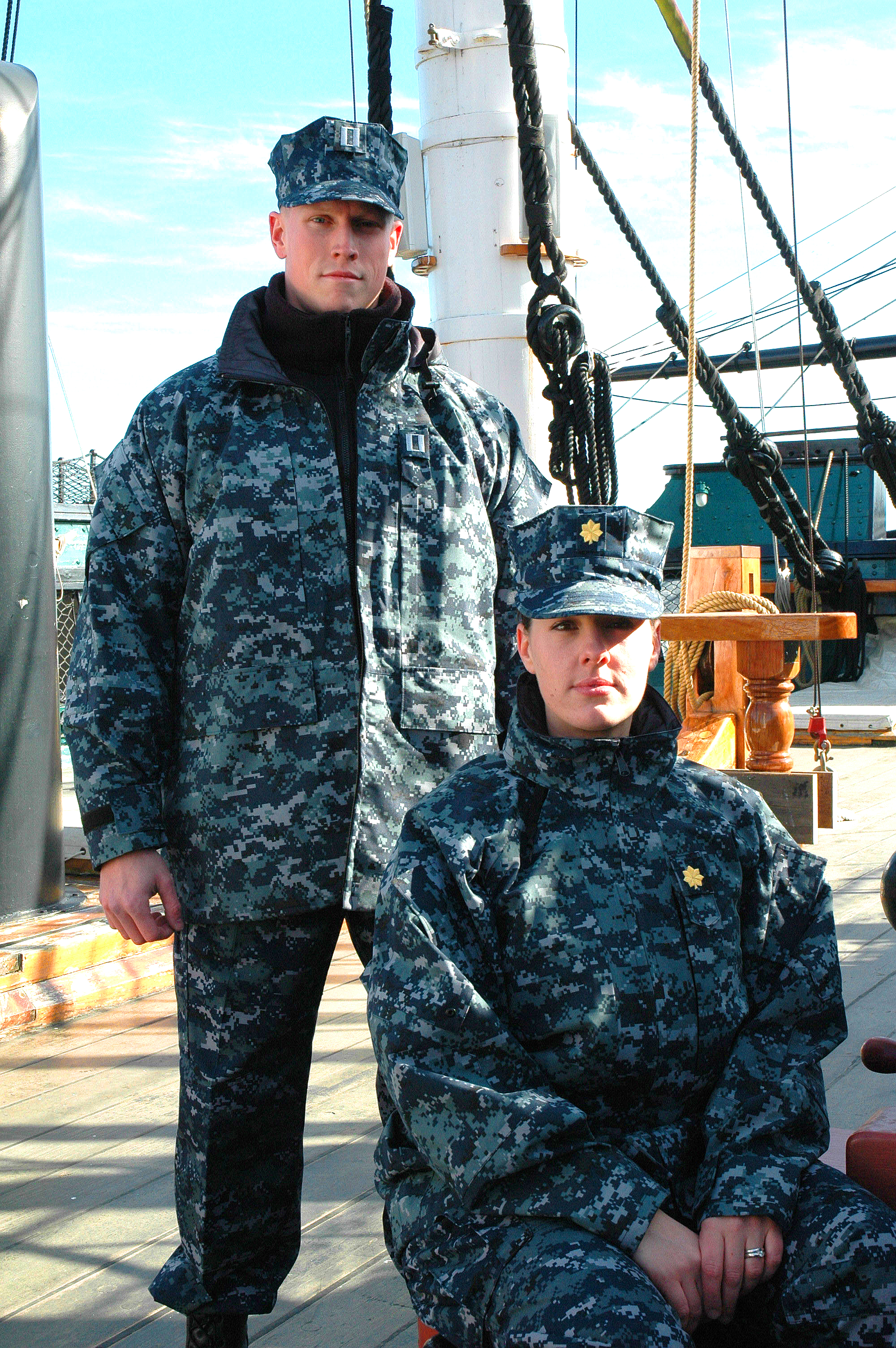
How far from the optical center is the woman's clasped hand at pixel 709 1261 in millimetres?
1322

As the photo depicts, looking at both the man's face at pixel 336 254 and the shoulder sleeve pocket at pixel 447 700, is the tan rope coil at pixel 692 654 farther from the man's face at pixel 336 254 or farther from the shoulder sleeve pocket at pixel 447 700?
the man's face at pixel 336 254

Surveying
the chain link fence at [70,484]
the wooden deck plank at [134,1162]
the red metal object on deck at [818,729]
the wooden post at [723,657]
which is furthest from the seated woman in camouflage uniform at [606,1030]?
the chain link fence at [70,484]

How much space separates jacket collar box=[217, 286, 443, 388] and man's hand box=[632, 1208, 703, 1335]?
3.94 ft

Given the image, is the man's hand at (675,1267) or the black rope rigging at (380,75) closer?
the man's hand at (675,1267)

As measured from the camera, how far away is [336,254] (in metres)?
1.87

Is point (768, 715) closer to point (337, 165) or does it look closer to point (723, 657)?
point (723, 657)

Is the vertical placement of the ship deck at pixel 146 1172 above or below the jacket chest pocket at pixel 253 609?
below

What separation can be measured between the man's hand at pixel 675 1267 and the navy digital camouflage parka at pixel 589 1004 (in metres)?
0.02

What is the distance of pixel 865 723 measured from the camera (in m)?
10.5

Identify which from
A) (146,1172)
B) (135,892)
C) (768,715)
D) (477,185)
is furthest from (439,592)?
(768,715)

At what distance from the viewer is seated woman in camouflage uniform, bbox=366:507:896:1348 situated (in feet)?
4.39

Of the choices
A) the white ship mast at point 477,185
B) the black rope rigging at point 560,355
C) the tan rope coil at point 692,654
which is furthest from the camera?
the tan rope coil at point 692,654

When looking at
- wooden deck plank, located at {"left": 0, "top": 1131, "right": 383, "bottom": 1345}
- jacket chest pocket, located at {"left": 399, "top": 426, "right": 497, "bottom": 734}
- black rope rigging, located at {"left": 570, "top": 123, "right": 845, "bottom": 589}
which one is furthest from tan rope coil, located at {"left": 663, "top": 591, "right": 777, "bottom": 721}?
jacket chest pocket, located at {"left": 399, "top": 426, "right": 497, "bottom": 734}

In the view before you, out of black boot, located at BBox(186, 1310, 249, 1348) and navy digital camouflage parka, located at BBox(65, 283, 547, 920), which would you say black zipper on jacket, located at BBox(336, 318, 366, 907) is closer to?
navy digital camouflage parka, located at BBox(65, 283, 547, 920)
